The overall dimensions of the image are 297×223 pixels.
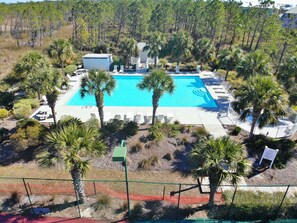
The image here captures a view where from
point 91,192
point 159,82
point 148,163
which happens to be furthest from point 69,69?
point 91,192

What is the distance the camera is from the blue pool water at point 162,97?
2364cm

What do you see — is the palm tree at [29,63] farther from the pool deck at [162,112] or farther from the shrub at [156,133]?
the shrub at [156,133]

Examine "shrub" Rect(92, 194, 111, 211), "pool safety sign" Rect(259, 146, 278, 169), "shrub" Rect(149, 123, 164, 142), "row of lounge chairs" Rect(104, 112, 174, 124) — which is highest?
"pool safety sign" Rect(259, 146, 278, 169)

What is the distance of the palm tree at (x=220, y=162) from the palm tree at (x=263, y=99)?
237 inches

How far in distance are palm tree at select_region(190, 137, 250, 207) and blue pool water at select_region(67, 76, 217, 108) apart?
14140 mm

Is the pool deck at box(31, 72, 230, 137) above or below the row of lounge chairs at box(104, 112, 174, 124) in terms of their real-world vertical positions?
below

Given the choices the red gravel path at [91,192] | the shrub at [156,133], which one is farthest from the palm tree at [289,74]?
the red gravel path at [91,192]

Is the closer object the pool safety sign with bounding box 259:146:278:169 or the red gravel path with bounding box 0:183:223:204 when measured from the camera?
the red gravel path with bounding box 0:183:223:204

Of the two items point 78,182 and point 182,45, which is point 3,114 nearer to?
point 78,182

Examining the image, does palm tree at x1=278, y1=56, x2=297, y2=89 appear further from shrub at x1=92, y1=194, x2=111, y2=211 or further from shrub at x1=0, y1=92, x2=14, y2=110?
shrub at x1=0, y1=92, x2=14, y2=110

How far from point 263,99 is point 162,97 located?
1298cm

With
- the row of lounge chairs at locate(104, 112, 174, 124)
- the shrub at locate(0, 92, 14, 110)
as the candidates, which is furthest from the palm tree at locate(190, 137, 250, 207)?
the shrub at locate(0, 92, 14, 110)

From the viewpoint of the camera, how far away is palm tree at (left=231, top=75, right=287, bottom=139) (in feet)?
44.9

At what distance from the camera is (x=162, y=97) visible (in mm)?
25438
